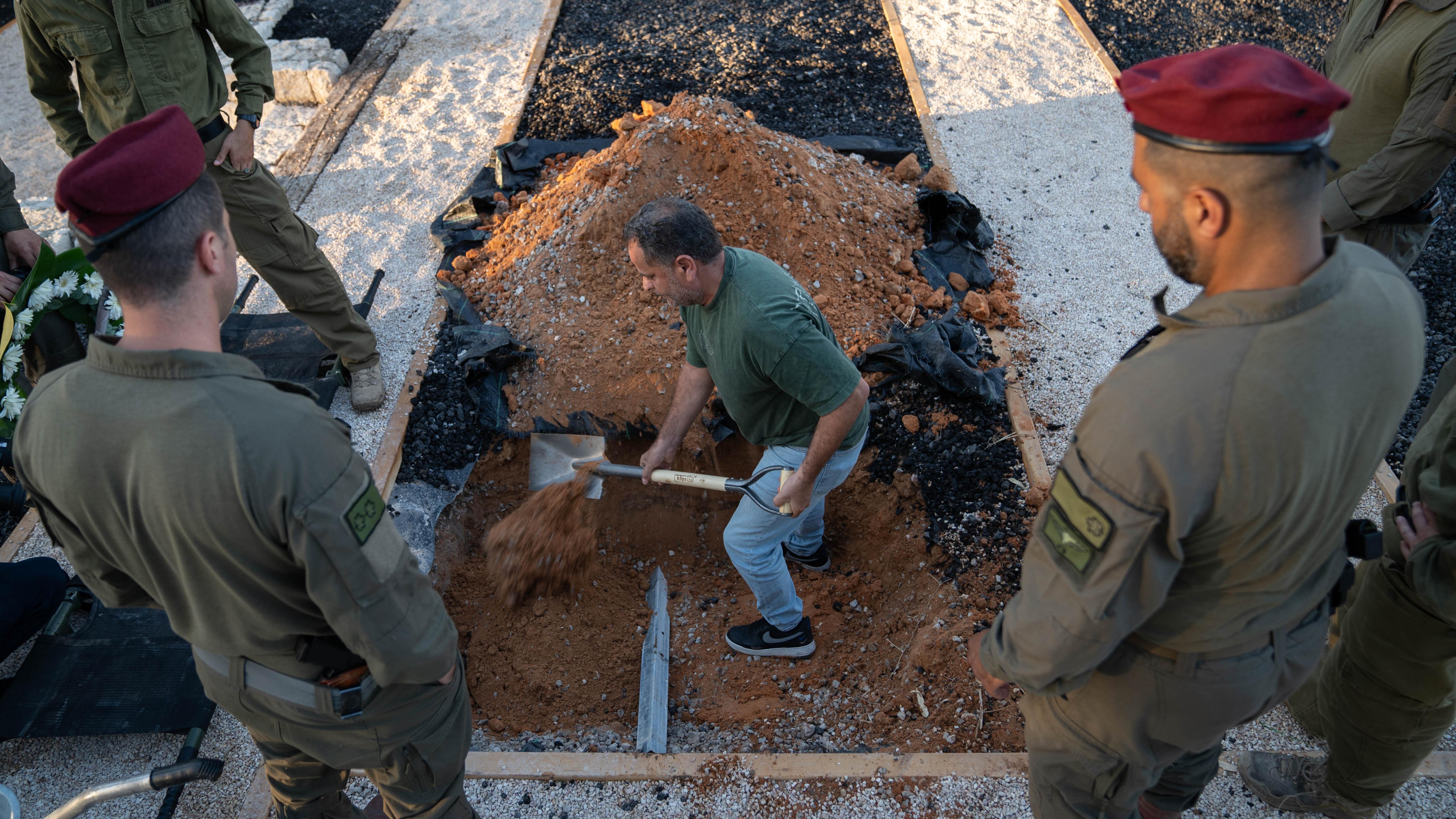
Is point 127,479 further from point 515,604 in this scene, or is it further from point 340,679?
point 515,604

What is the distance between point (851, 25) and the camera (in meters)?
8.04

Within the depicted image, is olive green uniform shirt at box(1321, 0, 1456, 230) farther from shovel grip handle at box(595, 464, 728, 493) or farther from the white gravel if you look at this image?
the white gravel

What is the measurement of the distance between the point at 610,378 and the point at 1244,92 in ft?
11.1

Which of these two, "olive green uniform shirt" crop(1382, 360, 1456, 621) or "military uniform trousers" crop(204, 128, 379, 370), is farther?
"military uniform trousers" crop(204, 128, 379, 370)

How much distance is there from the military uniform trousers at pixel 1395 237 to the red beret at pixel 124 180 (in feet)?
14.0

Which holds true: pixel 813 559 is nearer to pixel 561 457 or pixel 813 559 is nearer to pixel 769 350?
pixel 561 457

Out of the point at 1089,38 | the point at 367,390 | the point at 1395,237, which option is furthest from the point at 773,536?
the point at 1089,38

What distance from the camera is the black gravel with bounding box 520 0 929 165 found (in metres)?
6.70

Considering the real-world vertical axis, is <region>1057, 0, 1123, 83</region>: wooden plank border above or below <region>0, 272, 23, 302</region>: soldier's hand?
above

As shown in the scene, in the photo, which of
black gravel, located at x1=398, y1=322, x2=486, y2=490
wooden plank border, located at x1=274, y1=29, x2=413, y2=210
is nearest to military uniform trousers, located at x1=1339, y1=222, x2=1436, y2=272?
black gravel, located at x1=398, y1=322, x2=486, y2=490

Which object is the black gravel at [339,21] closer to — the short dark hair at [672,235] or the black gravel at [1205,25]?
the short dark hair at [672,235]

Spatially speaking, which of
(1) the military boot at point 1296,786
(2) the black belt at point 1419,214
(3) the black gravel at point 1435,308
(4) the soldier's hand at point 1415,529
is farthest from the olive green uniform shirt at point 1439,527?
(3) the black gravel at point 1435,308

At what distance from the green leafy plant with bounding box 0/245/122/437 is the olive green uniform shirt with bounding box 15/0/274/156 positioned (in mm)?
485

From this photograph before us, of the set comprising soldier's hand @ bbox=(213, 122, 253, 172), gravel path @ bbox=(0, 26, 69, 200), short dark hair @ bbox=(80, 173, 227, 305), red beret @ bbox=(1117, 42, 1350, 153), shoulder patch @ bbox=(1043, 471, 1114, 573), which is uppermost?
red beret @ bbox=(1117, 42, 1350, 153)
